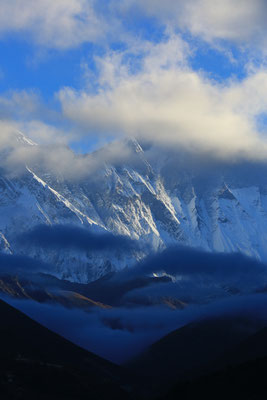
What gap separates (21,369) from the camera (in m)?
186

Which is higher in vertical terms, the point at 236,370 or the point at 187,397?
the point at 236,370

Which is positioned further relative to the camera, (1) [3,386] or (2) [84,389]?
(2) [84,389]

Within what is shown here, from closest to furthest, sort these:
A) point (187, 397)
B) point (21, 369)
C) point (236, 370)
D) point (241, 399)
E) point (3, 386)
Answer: point (241, 399) < point (187, 397) < point (236, 370) < point (3, 386) < point (21, 369)

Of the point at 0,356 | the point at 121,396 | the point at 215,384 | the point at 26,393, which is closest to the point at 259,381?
the point at 215,384

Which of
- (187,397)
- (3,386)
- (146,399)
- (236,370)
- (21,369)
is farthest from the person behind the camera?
(146,399)

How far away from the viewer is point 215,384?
141m

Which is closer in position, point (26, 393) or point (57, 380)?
point (26, 393)

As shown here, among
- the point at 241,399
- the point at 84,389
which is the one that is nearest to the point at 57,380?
the point at 84,389

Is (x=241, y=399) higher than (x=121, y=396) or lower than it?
lower

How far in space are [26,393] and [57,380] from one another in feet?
54.3

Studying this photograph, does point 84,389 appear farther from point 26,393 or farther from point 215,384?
point 215,384

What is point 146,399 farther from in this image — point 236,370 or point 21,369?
point 236,370

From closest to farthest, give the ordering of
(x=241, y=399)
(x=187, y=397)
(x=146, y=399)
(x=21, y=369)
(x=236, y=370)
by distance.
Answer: (x=241, y=399) < (x=187, y=397) < (x=236, y=370) < (x=21, y=369) < (x=146, y=399)

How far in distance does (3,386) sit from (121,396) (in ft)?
114
